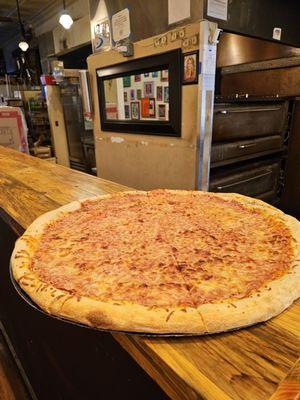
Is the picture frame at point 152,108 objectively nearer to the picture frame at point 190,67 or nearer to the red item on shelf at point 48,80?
the picture frame at point 190,67

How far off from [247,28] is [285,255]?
2.30m

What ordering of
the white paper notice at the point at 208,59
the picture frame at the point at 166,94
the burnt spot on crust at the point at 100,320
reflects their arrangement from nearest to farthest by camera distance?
the burnt spot on crust at the point at 100,320, the white paper notice at the point at 208,59, the picture frame at the point at 166,94

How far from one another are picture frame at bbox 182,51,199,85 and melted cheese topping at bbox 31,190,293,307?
1.14 m

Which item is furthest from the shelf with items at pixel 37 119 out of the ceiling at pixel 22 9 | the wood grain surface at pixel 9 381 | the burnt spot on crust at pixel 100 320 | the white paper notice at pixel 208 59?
the burnt spot on crust at pixel 100 320

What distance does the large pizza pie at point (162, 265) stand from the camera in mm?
542

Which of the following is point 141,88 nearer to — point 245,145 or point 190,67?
point 190,67

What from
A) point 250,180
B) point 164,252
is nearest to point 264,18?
point 250,180

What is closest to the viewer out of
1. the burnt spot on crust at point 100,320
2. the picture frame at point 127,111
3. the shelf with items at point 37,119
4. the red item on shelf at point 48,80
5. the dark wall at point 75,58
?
the burnt spot on crust at point 100,320

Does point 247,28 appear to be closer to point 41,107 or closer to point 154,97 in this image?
point 154,97

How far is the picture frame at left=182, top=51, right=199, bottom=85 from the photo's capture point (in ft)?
6.13

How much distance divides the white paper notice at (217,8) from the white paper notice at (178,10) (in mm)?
145

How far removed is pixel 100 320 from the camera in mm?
537

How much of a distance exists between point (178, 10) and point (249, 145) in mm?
1291

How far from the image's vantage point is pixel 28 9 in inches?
261
